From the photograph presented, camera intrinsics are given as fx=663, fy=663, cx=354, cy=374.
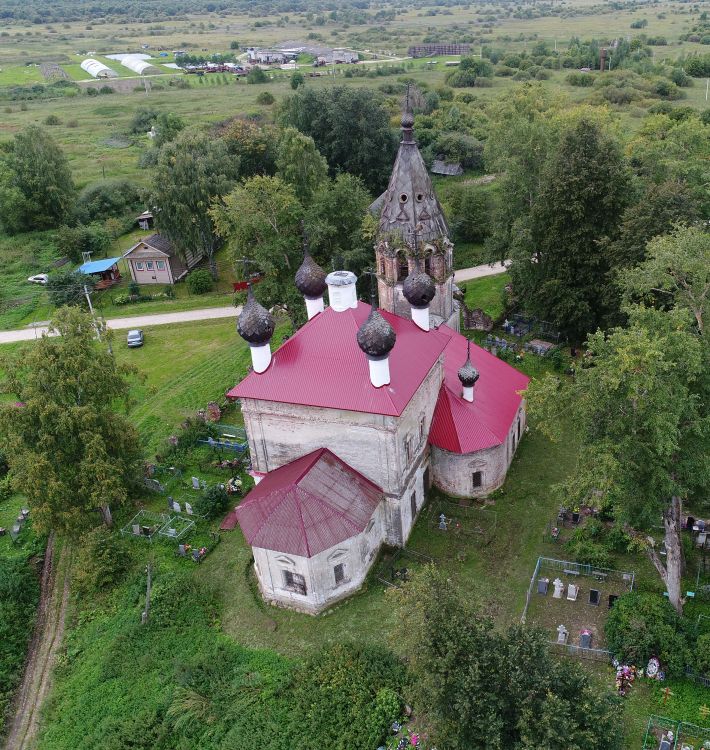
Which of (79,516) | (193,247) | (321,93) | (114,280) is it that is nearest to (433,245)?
(79,516)

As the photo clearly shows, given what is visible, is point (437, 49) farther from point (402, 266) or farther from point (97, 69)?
point (402, 266)

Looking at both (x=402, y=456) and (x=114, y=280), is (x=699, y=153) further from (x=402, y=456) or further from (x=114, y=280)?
(x=114, y=280)

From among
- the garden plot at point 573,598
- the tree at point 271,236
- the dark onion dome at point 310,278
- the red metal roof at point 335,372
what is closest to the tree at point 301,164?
the tree at point 271,236

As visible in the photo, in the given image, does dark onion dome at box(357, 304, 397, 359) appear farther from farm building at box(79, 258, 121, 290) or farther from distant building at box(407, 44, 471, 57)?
distant building at box(407, 44, 471, 57)

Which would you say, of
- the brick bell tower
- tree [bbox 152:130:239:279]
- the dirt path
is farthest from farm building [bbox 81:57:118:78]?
the dirt path

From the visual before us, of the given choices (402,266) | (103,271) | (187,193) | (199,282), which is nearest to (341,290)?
(402,266)

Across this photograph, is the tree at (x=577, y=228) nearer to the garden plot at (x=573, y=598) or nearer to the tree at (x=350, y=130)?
the garden plot at (x=573, y=598)
